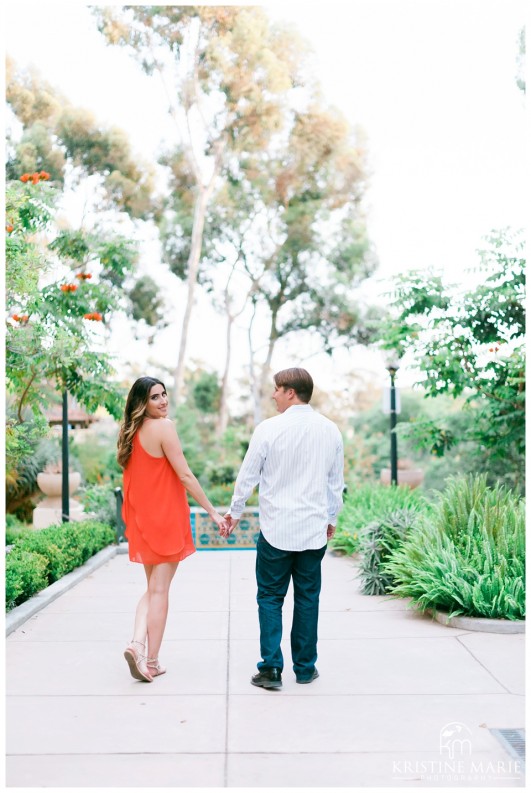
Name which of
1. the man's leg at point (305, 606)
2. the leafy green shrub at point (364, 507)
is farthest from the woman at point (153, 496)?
the leafy green shrub at point (364, 507)

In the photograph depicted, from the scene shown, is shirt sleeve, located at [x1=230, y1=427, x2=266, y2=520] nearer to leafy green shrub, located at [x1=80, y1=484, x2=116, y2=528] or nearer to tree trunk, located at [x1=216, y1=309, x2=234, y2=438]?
leafy green shrub, located at [x1=80, y1=484, x2=116, y2=528]

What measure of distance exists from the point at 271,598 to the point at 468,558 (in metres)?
2.77

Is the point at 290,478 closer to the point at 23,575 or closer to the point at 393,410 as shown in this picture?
the point at 23,575

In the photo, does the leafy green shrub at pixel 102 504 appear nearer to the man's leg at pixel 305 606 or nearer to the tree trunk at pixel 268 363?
the man's leg at pixel 305 606

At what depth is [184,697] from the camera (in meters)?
5.21

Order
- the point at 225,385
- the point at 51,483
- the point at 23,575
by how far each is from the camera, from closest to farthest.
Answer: the point at 23,575
the point at 51,483
the point at 225,385

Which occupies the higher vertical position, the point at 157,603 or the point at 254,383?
the point at 254,383

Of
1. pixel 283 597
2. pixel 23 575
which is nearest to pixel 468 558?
pixel 283 597

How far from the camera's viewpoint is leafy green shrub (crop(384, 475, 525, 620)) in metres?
7.20

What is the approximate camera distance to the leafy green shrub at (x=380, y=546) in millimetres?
9000

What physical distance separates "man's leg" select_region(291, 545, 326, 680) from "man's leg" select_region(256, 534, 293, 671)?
0.08 metres

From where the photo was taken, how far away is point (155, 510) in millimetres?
5547

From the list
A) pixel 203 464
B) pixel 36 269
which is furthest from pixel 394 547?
pixel 203 464

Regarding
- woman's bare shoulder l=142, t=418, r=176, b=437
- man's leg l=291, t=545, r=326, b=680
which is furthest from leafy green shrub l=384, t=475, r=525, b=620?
woman's bare shoulder l=142, t=418, r=176, b=437
